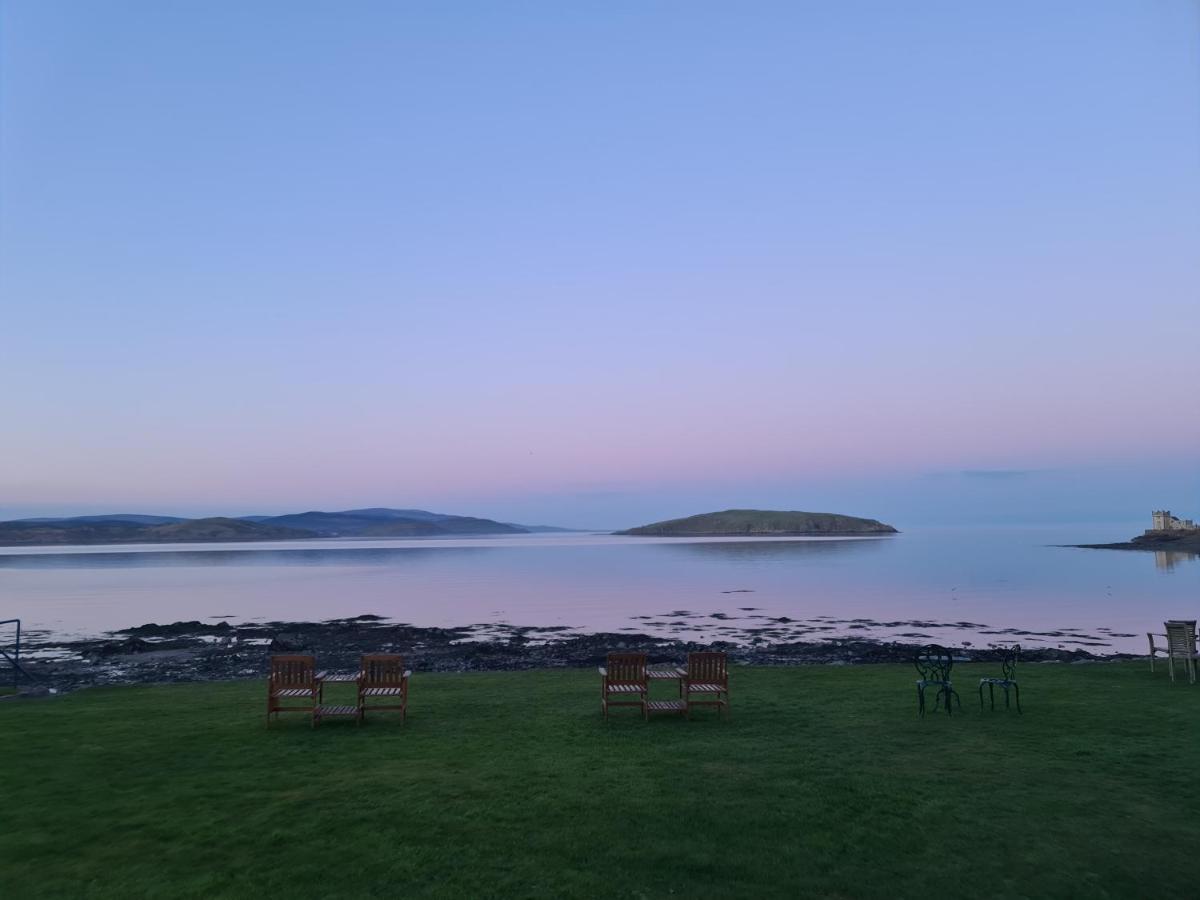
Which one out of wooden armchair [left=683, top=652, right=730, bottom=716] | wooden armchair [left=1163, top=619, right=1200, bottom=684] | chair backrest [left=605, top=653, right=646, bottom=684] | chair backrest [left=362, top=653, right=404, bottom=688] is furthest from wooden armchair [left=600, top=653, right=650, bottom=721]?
wooden armchair [left=1163, top=619, right=1200, bottom=684]

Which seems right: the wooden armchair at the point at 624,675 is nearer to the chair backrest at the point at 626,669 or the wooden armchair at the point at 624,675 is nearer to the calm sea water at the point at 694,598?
the chair backrest at the point at 626,669

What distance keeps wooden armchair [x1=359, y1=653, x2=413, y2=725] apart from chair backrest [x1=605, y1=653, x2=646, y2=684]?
3.78 metres

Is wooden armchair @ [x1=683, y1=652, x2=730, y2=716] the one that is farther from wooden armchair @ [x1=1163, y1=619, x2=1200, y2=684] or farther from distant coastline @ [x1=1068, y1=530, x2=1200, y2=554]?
distant coastline @ [x1=1068, y1=530, x2=1200, y2=554]

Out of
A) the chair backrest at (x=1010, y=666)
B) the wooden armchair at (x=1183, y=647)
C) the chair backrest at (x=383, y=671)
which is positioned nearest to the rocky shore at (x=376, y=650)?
the chair backrest at (x=1010, y=666)

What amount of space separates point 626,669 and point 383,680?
4622 mm

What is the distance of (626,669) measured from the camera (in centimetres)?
1427

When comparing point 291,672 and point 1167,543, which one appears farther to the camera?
point 1167,543

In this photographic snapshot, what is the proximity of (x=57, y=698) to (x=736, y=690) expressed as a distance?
50.2ft

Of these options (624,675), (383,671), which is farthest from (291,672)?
(624,675)

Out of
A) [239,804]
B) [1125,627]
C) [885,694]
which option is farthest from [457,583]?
[239,804]

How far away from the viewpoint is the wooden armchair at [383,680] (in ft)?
45.3

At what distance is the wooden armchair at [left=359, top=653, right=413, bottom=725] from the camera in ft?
45.3

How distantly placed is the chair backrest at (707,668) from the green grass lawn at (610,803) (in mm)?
835

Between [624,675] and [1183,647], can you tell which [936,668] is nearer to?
[1183,647]
